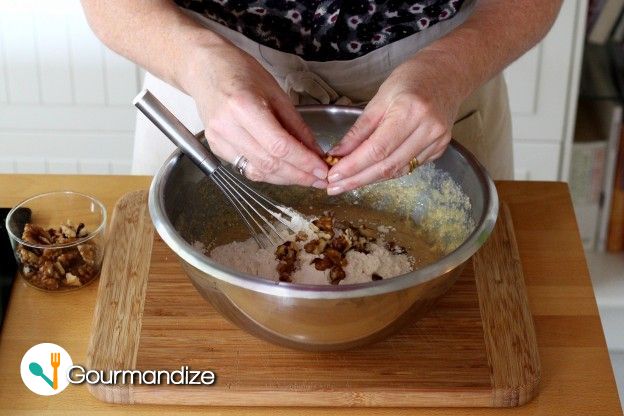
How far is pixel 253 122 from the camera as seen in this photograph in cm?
90

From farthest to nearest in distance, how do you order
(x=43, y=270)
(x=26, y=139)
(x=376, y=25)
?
(x=26, y=139)
(x=376, y=25)
(x=43, y=270)

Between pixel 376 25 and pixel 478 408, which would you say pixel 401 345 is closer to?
pixel 478 408

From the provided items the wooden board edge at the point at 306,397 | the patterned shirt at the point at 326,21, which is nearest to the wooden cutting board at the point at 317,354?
the wooden board edge at the point at 306,397

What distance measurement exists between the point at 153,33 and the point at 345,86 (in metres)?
0.28

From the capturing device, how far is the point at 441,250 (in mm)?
1078

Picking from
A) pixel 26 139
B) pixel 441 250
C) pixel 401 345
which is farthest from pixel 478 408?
pixel 26 139

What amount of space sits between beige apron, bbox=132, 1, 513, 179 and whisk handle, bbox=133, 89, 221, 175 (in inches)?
9.3

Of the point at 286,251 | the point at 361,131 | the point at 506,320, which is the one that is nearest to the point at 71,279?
the point at 286,251

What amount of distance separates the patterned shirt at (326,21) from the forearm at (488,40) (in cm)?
8

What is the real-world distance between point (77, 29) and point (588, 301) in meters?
1.30

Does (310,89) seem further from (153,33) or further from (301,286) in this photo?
(301,286)

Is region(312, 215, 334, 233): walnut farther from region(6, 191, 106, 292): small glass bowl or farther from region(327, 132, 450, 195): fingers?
region(6, 191, 106, 292): small glass bowl

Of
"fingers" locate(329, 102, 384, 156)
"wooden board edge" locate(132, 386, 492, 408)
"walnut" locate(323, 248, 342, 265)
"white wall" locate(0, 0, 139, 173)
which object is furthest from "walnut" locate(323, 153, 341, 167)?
"white wall" locate(0, 0, 139, 173)

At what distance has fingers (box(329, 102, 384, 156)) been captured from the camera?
94cm
